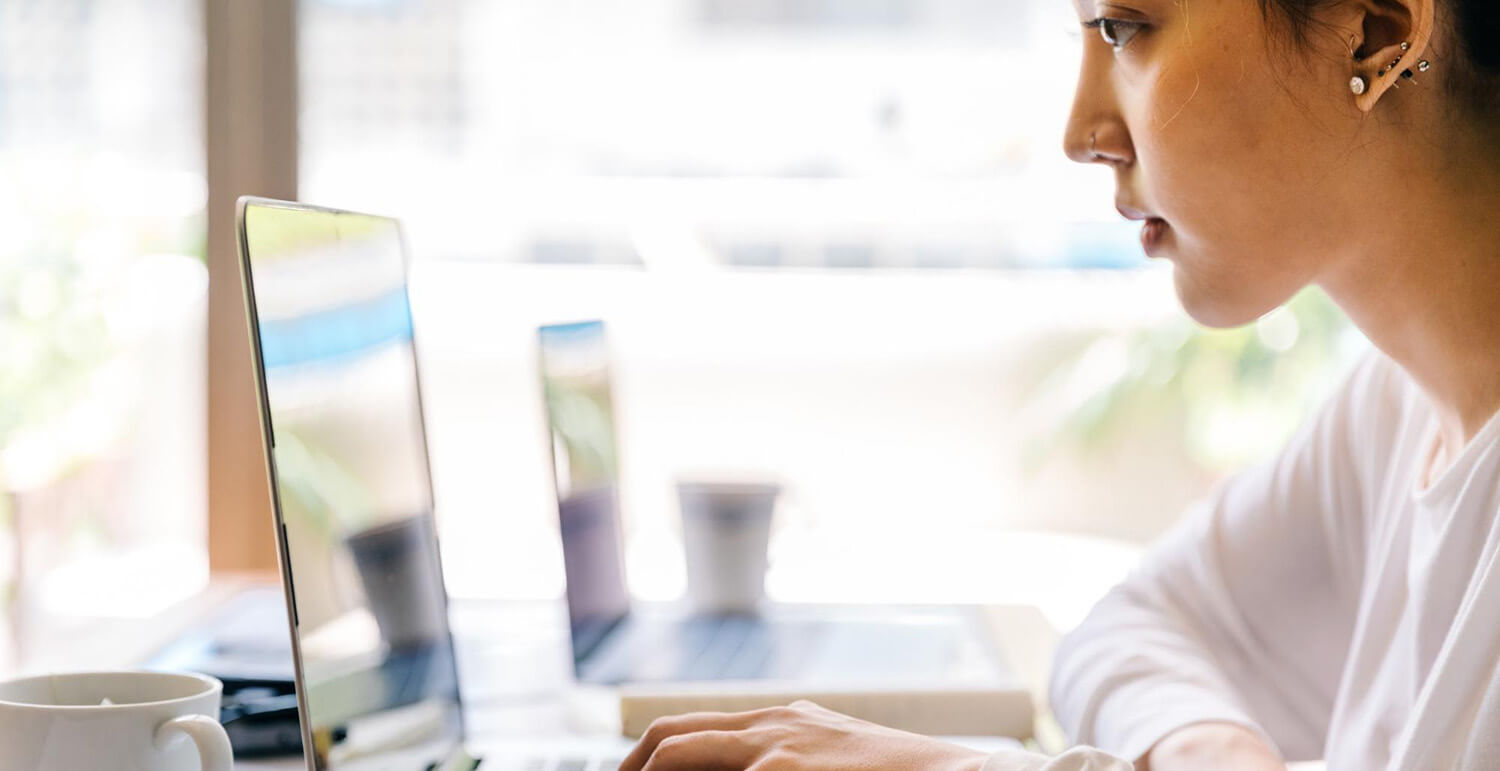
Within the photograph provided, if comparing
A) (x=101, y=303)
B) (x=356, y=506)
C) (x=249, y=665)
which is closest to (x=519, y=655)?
(x=249, y=665)

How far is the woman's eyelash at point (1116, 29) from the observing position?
2.57 feet

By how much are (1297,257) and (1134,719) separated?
0.97ft

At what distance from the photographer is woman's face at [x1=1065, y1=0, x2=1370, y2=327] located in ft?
2.46

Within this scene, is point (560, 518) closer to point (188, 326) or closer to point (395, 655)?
point (395, 655)

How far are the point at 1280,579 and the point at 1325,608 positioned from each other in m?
0.05

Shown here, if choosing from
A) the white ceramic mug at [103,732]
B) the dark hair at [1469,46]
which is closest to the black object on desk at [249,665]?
the white ceramic mug at [103,732]

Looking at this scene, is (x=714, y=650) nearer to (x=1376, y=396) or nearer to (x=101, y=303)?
(x=1376, y=396)

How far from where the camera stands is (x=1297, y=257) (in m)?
0.80

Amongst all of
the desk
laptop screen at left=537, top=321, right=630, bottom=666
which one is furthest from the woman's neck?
laptop screen at left=537, top=321, right=630, bottom=666

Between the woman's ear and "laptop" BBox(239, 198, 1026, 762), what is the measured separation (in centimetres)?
56

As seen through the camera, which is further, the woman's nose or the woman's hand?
the woman's nose

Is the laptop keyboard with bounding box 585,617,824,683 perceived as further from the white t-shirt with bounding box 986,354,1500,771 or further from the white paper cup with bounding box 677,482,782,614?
the white t-shirt with bounding box 986,354,1500,771

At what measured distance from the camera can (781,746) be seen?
2.32 feet

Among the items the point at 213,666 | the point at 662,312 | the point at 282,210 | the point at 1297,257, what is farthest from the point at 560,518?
the point at 662,312
